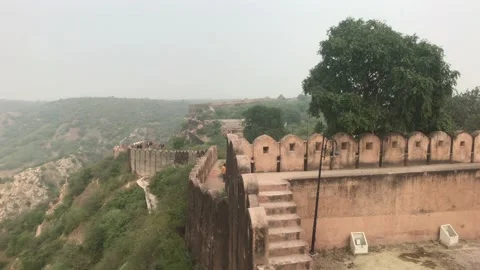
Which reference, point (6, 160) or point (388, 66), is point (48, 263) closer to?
point (388, 66)

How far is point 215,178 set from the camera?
496 inches

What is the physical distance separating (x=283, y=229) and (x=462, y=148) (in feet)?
16.2

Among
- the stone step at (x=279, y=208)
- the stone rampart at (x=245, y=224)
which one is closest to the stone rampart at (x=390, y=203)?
the stone step at (x=279, y=208)

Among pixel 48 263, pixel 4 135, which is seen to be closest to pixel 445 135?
pixel 48 263

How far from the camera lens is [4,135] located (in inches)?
4902

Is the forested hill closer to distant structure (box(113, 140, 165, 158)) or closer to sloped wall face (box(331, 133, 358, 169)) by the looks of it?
distant structure (box(113, 140, 165, 158))

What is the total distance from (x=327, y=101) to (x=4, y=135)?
13840 cm

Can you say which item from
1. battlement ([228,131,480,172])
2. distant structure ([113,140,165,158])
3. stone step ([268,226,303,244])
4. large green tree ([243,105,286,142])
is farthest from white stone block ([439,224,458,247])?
large green tree ([243,105,286,142])

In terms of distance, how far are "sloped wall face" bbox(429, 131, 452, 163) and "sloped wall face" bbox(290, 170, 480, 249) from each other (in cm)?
66

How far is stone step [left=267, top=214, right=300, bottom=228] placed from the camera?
19.7 ft

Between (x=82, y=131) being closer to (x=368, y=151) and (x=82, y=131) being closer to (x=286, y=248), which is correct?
(x=368, y=151)

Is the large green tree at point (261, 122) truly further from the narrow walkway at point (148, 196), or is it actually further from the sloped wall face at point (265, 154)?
the sloped wall face at point (265, 154)

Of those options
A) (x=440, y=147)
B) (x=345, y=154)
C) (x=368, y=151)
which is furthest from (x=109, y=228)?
(x=440, y=147)

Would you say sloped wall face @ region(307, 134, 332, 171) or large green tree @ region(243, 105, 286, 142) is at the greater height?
sloped wall face @ region(307, 134, 332, 171)
